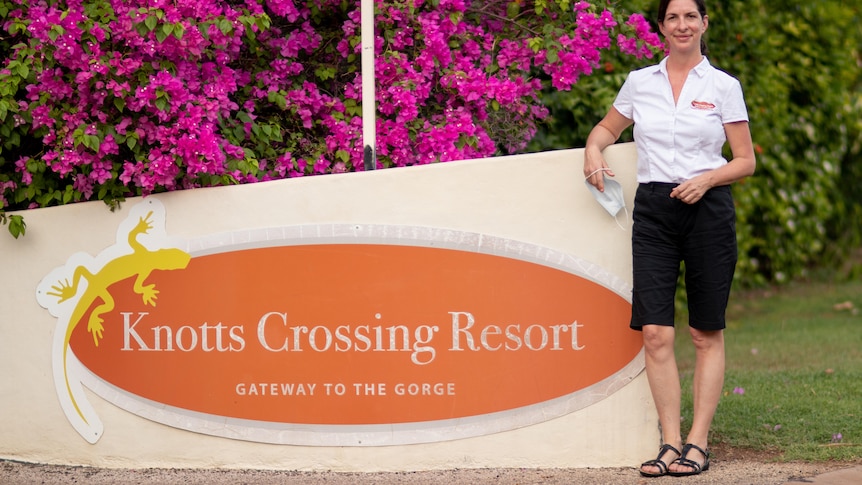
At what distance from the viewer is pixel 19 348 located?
4.54 metres

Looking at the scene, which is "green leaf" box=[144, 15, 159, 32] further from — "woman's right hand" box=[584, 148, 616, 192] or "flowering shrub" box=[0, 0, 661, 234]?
"woman's right hand" box=[584, 148, 616, 192]

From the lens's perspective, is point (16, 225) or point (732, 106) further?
point (16, 225)

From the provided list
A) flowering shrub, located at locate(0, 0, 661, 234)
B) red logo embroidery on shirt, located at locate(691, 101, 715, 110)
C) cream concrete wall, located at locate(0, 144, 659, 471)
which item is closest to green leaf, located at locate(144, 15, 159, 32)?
flowering shrub, located at locate(0, 0, 661, 234)

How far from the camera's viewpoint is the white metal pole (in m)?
4.47

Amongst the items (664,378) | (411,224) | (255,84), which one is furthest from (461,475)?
(255,84)

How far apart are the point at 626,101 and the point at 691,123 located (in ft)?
1.04

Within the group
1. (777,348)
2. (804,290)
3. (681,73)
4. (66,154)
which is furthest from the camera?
(804,290)

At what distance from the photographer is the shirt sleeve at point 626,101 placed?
4.25 metres

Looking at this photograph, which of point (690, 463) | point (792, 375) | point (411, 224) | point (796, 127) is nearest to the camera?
point (690, 463)

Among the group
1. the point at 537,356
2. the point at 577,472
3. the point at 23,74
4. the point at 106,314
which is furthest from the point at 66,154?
the point at 577,472

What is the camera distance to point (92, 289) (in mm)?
4473

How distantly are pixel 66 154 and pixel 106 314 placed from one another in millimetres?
625

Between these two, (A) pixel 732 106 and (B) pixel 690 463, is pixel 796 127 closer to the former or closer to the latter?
(A) pixel 732 106

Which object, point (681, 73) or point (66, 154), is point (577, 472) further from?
point (66, 154)
